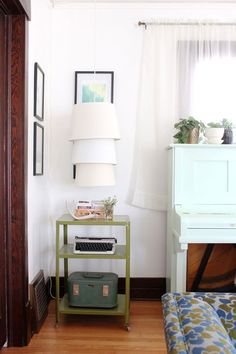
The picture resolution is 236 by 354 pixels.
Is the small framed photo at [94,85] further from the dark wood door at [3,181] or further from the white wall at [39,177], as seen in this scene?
the dark wood door at [3,181]

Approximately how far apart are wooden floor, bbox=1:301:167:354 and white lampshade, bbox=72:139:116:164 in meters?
1.25

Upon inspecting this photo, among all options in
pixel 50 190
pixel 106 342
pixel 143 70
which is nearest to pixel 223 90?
pixel 143 70

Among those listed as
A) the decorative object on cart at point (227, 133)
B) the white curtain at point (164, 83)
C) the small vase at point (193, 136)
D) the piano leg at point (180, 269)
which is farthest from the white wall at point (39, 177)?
the decorative object on cart at point (227, 133)

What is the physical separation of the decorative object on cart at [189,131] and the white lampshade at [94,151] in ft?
2.08

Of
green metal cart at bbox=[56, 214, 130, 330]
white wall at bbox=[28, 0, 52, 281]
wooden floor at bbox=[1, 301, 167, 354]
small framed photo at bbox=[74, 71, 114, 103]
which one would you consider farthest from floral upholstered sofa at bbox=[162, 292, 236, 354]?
small framed photo at bbox=[74, 71, 114, 103]

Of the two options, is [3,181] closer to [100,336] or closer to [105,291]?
[105,291]

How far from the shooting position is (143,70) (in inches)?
118

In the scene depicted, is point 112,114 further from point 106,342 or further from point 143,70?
point 106,342

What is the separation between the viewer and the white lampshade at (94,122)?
7.97 ft

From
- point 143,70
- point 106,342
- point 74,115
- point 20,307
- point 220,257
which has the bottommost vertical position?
point 106,342

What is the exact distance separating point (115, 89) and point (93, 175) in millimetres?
968

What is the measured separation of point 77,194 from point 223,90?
5.32 ft

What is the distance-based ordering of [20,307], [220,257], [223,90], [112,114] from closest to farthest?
[20,307]
[112,114]
[220,257]
[223,90]

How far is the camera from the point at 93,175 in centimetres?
251
